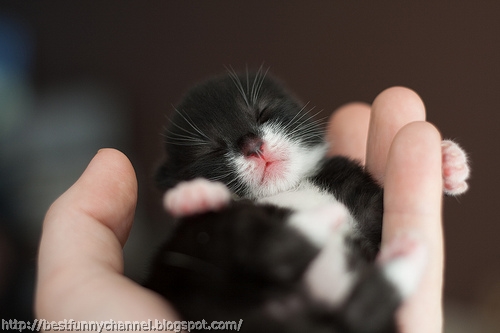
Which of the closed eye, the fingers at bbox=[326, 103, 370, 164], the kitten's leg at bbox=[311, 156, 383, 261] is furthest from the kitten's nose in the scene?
the fingers at bbox=[326, 103, 370, 164]

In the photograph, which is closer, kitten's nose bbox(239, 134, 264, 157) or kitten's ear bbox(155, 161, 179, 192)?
kitten's nose bbox(239, 134, 264, 157)

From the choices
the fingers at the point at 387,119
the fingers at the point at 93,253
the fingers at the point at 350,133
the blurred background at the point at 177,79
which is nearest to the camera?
the fingers at the point at 93,253

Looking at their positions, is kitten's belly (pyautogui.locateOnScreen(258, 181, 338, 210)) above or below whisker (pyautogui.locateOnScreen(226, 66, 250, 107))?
below

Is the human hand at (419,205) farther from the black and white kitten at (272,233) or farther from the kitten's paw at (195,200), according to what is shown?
the kitten's paw at (195,200)

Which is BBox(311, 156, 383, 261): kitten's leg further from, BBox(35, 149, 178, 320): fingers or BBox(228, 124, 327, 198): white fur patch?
BBox(35, 149, 178, 320): fingers

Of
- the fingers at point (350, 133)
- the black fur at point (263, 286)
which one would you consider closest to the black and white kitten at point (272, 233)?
the black fur at point (263, 286)

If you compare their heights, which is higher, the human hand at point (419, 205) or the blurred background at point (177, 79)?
the blurred background at point (177, 79)

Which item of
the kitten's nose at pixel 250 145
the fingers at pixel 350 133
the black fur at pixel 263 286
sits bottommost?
the black fur at pixel 263 286

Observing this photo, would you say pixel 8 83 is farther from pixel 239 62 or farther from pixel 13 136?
→ pixel 239 62
